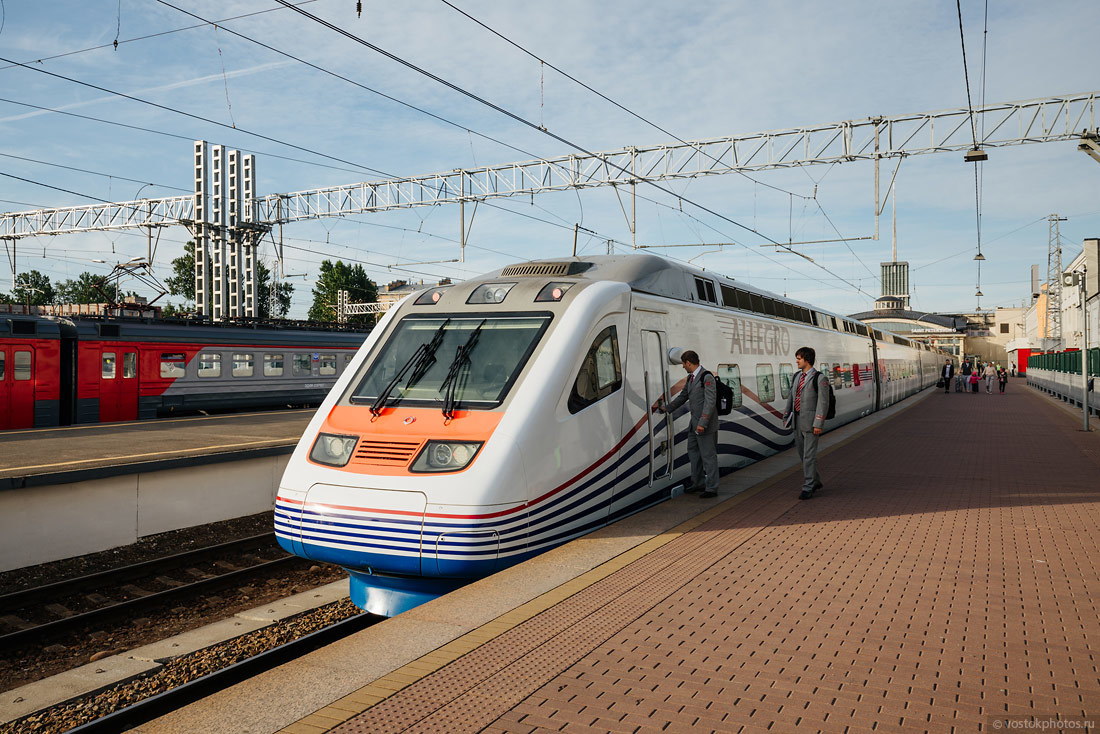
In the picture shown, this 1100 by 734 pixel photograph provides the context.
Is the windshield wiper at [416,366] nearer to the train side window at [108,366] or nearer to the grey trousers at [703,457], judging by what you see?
the grey trousers at [703,457]

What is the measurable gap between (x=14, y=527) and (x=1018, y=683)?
1026cm

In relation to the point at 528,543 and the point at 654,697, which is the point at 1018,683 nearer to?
the point at 654,697

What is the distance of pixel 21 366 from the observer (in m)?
18.3

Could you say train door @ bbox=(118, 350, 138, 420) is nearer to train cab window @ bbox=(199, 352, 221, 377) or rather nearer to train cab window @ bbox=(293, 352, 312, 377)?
train cab window @ bbox=(199, 352, 221, 377)

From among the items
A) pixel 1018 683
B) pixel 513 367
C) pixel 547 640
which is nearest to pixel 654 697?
pixel 547 640

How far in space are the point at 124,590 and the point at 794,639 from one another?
7538 millimetres

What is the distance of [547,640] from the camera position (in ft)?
14.8

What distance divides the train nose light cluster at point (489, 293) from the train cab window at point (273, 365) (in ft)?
63.7

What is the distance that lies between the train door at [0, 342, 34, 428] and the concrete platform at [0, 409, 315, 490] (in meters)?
0.64

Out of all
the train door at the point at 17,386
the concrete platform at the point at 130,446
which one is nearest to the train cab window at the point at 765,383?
the concrete platform at the point at 130,446

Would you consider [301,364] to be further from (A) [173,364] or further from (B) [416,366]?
(B) [416,366]

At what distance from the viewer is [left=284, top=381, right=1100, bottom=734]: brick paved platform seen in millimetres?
3625

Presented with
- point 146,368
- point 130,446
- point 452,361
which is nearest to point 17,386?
point 146,368

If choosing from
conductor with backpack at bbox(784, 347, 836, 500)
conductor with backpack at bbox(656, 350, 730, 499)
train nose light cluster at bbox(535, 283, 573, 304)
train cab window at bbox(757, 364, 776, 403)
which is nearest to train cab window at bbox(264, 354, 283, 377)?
train cab window at bbox(757, 364, 776, 403)
